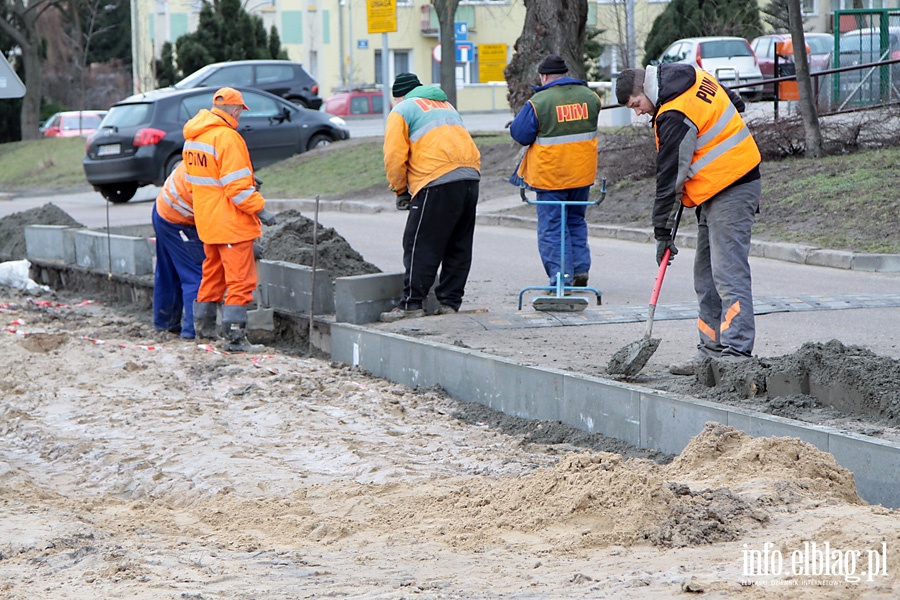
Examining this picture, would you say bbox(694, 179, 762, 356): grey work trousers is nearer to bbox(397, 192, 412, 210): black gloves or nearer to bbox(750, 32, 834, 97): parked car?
bbox(397, 192, 412, 210): black gloves

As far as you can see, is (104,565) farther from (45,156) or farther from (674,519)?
(45,156)

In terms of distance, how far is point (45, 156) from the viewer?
98.7 ft

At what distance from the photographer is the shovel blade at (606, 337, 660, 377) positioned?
6.63m

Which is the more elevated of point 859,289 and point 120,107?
point 120,107

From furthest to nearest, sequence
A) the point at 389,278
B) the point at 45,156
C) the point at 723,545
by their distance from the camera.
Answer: the point at 45,156
the point at 389,278
the point at 723,545

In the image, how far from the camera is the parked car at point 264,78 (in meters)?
25.1

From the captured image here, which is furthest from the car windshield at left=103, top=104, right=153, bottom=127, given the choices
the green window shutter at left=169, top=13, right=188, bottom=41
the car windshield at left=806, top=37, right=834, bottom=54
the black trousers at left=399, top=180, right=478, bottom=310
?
the green window shutter at left=169, top=13, right=188, bottom=41

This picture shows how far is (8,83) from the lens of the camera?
7941mm

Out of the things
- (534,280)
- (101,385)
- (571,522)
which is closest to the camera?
(571,522)

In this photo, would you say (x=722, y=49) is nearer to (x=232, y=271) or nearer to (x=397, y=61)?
(x=232, y=271)

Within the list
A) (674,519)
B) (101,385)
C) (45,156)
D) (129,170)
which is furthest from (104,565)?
(45,156)

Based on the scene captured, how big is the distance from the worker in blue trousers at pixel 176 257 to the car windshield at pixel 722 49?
80.1ft

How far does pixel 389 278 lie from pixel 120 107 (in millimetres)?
14265

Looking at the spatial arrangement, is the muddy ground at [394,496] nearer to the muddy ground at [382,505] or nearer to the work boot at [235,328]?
the muddy ground at [382,505]
